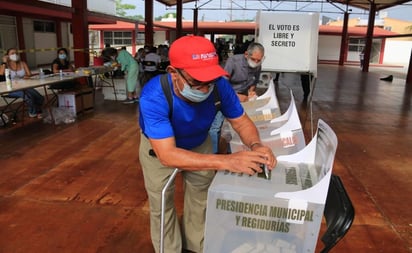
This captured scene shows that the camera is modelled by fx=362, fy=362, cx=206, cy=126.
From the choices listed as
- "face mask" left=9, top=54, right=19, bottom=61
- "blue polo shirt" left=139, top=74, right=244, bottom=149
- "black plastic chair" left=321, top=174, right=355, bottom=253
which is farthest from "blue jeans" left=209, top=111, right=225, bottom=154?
"face mask" left=9, top=54, right=19, bottom=61

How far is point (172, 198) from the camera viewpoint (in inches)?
71.8

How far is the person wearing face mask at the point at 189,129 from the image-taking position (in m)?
1.41

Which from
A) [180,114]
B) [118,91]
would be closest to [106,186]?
[180,114]

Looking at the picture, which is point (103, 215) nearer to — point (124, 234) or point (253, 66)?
point (124, 234)

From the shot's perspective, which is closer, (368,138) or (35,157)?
(35,157)

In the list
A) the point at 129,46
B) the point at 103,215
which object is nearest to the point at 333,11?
the point at 129,46

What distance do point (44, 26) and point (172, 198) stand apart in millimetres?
19003

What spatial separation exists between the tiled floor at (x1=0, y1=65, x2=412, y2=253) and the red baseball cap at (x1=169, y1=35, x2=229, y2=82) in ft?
4.48

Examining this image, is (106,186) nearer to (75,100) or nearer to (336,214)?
(336,214)

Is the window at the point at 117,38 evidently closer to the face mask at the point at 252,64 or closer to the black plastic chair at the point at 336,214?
the face mask at the point at 252,64

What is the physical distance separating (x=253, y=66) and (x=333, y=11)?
2055 cm

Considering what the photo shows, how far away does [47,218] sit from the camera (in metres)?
2.64

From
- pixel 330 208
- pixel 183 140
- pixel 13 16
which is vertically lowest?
pixel 330 208

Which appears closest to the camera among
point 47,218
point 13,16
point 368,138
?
point 47,218
